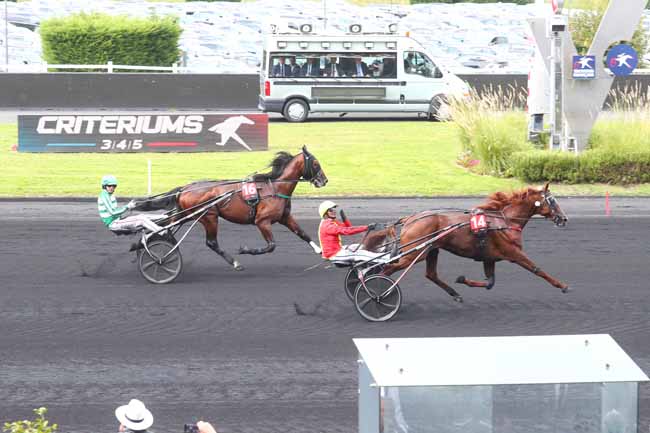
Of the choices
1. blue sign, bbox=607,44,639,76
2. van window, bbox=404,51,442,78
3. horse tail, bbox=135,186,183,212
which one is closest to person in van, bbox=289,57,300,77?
van window, bbox=404,51,442,78

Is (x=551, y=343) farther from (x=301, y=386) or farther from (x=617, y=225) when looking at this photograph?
(x=617, y=225)

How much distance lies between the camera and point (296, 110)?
30.4 metres

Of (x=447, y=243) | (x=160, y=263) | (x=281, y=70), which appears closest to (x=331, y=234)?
(x=447, y=243)

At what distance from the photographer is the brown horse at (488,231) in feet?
36.1

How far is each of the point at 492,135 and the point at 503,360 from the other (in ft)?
57.1

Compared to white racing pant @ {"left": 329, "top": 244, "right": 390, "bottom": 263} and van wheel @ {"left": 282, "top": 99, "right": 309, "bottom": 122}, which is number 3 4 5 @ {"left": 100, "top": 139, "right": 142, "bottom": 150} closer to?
van wheel @ {"left": 282, "top": 99, "right": 309, "bottom": 122}

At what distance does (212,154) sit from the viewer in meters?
23.8

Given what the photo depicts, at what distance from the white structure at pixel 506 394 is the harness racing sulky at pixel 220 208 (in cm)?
792

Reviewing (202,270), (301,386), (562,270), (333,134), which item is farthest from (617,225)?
(333,134)

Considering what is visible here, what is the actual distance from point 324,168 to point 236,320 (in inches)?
459

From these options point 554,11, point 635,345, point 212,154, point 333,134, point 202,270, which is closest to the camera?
point 635,345

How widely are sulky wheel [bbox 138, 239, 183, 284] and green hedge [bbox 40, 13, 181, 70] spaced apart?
26.9 meters

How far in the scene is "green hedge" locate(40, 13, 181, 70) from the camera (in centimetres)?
3825

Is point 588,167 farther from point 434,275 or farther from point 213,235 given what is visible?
point 434,275
